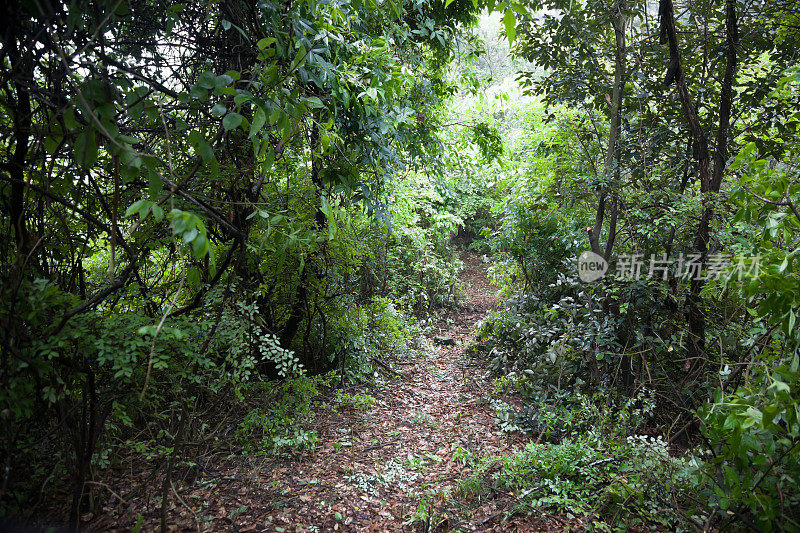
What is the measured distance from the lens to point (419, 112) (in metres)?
4.68

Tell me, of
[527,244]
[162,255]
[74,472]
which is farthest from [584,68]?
[74,472]

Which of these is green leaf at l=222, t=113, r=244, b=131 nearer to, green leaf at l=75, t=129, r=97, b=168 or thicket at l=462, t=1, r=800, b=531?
green leaf at l=75, t=129, r=97, b=168

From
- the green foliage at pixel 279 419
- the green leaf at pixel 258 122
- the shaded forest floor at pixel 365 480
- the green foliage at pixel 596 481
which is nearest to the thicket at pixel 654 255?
the green foliage at pixel 596 481

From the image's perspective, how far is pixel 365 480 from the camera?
10.5ft

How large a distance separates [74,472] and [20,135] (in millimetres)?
Answer: 1662

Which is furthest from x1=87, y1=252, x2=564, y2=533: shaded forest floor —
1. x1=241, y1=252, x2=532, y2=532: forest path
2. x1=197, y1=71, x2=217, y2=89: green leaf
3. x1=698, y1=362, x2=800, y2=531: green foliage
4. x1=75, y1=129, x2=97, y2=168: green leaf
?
x1=197, y1=71, x2=217, y2=89: green leaf

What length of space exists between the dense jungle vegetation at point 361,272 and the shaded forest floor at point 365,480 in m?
0.02

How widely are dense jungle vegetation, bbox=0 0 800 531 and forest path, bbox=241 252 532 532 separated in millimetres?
27

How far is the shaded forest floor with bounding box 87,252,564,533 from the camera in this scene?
259cm

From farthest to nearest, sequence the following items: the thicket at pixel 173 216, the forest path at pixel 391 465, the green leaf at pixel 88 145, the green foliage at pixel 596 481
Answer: the forest path at pixel 391 465 → the green foliage at pixel 596 481 → the thicket at pixel 173 216 → the green leaf at pixel 88 145

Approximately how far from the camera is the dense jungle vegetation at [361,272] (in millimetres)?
1827

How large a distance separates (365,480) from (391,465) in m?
0.36

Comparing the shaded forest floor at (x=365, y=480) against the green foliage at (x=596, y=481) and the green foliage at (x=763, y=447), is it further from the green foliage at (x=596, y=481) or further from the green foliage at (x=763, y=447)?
the green foliage at (x=763, y=447)

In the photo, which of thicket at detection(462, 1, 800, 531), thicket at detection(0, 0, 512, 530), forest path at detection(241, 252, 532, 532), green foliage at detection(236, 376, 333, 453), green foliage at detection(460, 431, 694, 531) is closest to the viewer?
thicket at detection(0, 0, 512, 530)
